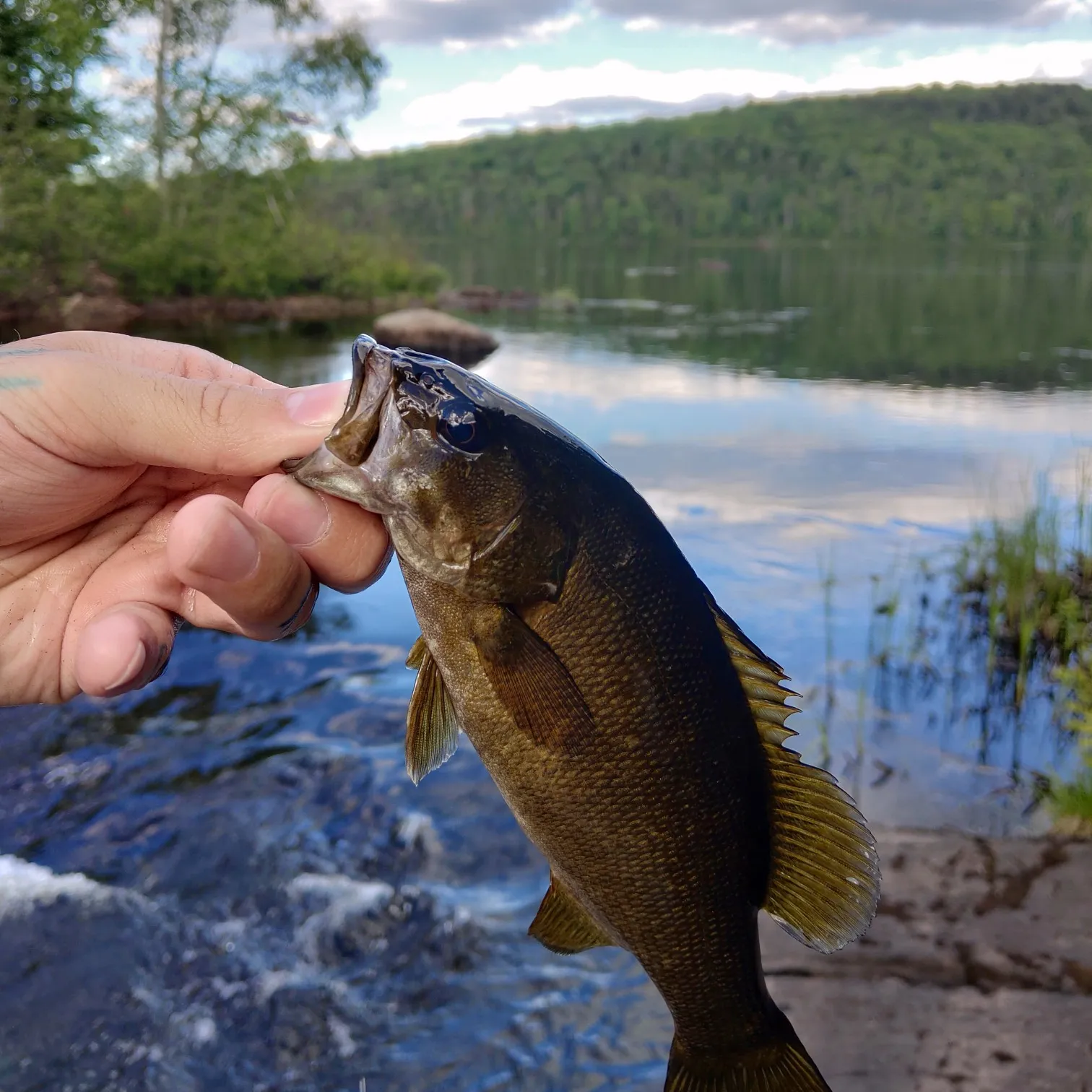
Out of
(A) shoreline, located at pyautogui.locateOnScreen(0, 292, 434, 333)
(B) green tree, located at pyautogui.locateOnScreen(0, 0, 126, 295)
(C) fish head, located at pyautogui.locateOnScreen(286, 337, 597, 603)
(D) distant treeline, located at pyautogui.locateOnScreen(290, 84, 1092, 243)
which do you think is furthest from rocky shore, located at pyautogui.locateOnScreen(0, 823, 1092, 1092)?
(D) distant treeline, located at pyautogui.locateOnScreen(290, 84, 1092, 243)

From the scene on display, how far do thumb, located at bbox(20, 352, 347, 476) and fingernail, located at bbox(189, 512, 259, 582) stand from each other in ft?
0.77

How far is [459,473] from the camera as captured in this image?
235cm

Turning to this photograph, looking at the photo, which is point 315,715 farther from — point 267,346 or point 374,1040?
point 267,346

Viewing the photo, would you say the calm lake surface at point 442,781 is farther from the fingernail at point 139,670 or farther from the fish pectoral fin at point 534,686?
the fish pectoral fin at point 534,686

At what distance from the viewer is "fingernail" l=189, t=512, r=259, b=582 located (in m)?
2.46

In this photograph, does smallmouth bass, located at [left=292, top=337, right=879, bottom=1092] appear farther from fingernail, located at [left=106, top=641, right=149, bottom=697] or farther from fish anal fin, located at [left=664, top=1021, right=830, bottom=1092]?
fingernail, located at [left=106, top=641, right=149, bottom=697]

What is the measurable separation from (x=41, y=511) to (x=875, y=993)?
13.4 ft

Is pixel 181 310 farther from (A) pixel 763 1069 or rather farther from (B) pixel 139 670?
(A) pixel 763 1069

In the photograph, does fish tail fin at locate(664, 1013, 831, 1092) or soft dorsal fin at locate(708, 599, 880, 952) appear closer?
soft dorsal fin at locate(708, 599, 880, 952)

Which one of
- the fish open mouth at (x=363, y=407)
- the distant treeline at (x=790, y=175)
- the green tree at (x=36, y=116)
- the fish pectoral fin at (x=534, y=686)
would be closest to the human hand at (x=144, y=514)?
the fish open mouth at (x=363, y=407)

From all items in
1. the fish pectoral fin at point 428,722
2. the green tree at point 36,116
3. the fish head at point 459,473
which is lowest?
Answer: the fish pectoral fin at point 428,722

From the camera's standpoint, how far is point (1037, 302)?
42.2 m

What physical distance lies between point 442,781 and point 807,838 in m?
5.40

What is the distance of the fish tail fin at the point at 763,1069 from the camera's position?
251 cm
